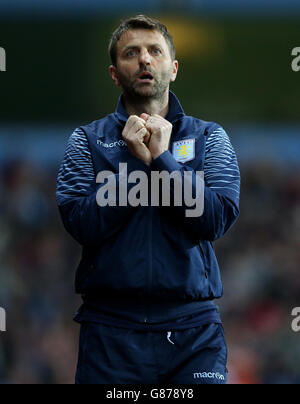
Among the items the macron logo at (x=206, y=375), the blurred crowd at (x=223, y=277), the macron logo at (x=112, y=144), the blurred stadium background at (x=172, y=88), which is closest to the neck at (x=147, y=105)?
the macron logo at (x=112, y=144)

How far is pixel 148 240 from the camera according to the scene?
9.50 ft

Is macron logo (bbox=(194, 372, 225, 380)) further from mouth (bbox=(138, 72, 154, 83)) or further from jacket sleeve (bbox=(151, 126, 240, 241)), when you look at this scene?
mouth (bbox=(138, 72, 154, 83))

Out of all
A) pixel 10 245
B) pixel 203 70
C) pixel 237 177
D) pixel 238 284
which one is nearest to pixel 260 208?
pixel 238 284

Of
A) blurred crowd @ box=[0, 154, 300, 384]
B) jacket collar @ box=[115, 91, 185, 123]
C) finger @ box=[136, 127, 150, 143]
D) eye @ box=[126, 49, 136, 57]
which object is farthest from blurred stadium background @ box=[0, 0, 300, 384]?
finger @ box=[136, 127, 150, 143]

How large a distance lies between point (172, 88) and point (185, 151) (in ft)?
23.6

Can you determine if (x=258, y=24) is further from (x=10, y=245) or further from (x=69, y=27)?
(x=10, y=245)

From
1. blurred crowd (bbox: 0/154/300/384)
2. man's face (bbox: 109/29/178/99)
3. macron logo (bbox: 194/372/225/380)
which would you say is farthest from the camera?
blurred crowd (bbox: 0/154/300/384)

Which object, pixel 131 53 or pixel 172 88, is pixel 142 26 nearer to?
pixel 131 53

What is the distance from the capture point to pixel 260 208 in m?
9.74

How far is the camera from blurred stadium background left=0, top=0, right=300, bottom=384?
9.58 meters

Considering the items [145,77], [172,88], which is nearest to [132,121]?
[145,77]

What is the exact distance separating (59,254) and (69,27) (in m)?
2.92

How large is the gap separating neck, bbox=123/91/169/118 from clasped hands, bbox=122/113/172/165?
0.14 metres

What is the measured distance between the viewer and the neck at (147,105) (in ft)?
10.2
